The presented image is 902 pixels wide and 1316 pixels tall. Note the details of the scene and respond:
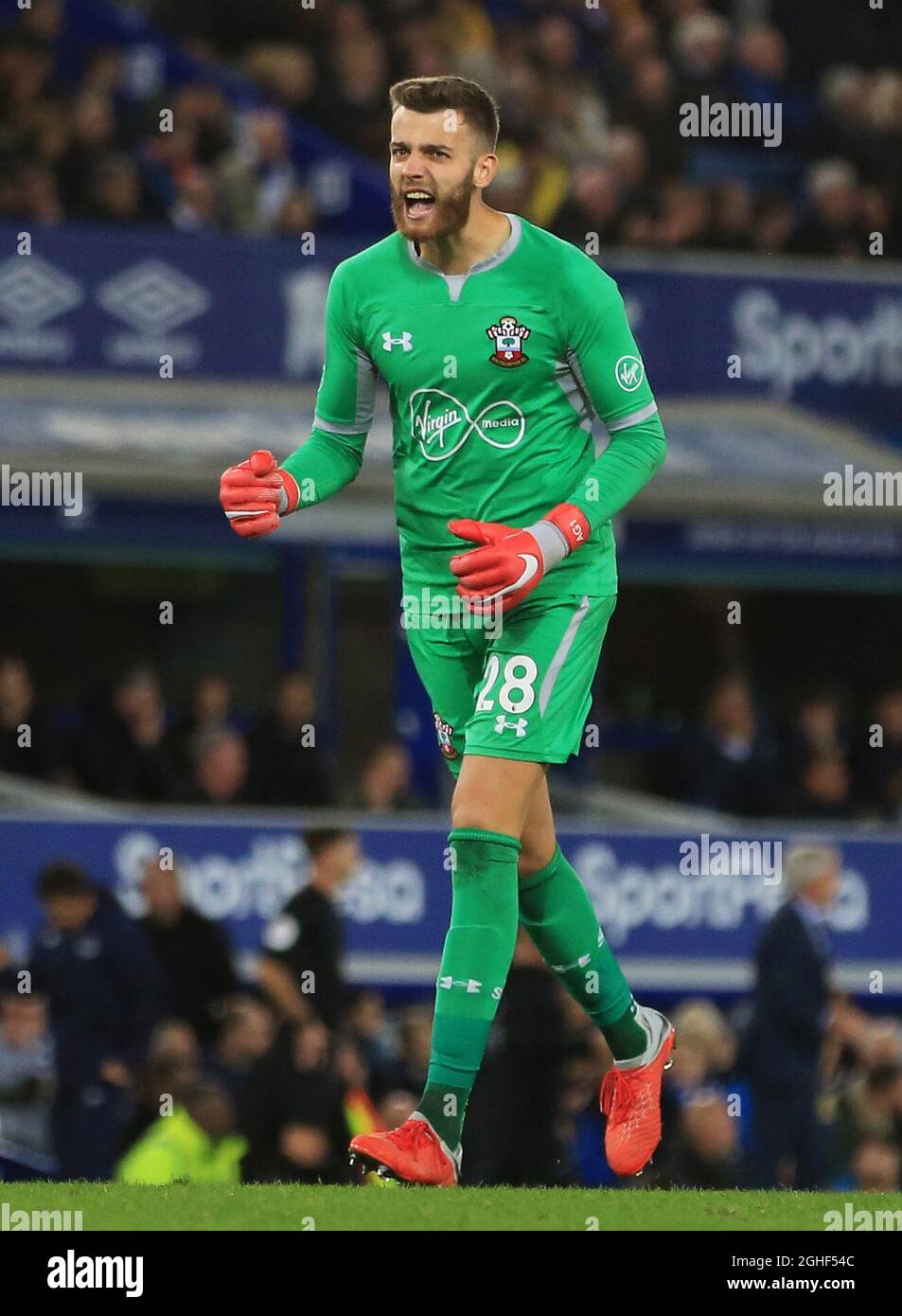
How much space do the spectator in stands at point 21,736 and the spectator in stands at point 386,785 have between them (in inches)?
65.7

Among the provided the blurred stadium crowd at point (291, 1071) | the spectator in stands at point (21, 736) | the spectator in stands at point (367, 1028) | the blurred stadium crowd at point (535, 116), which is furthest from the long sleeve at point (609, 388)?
the blurred stadium crowd at point (535, 116)

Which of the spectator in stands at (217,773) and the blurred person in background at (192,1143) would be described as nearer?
the blurred person in background at (192,1143)

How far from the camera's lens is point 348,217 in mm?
16859

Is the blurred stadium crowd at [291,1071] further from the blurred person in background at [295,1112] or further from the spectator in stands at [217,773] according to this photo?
the spectator in stands at [217,773]

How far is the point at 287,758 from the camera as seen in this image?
14445 mm

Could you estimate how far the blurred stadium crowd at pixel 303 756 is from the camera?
1416 centimetres

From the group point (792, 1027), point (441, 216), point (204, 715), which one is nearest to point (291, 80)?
point (204, 715)

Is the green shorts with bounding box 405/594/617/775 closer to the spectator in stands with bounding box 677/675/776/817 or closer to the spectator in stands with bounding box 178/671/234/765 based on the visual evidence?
the spectator in stands with bounding box 178/671/234/765

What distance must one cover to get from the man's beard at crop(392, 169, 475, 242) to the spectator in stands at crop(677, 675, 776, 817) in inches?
358

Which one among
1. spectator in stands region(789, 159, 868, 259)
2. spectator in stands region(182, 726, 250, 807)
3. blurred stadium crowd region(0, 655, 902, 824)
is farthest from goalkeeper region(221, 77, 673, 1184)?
spectator in stands region(789, 159, 868, 259)

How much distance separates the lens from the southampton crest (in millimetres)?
6672

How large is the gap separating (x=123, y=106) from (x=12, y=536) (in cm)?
262

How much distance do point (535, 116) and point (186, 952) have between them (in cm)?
742
